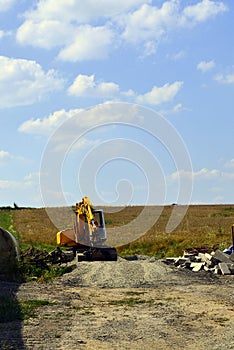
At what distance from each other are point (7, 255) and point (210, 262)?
8060 mm

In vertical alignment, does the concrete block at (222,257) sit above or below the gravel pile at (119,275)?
above

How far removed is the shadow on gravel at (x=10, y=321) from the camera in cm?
986

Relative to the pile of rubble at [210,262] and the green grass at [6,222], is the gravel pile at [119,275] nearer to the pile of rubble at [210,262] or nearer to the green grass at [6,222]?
the pile of rubble at [210,262]

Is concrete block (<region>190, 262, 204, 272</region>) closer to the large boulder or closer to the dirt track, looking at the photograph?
the dirt track

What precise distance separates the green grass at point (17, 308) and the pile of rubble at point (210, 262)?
9079 millimetres

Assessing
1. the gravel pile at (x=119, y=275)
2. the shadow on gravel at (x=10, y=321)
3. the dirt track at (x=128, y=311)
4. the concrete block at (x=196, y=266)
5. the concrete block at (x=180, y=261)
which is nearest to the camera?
the shadow on gravel at (x=10, y=321)

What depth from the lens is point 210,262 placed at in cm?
2269

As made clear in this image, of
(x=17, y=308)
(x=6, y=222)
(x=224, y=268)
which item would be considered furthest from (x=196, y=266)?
(x=6, y=222)

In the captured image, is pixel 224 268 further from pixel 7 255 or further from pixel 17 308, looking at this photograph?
pixel 17 308

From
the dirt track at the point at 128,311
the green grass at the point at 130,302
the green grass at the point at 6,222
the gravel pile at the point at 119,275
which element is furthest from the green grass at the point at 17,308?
the green grass at the point at 6,222

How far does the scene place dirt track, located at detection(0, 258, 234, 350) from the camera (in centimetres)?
1027

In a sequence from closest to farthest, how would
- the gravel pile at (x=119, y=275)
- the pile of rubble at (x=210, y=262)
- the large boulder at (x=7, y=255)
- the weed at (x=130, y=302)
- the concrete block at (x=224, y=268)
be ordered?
the weed at (x=130, y=302) → the gravel pile at (x=119, y=275) → the large boulder at (x=7, y=255) → the concrete block at (x=224, y=268) → the pile of rubble at (x=210, y=262)

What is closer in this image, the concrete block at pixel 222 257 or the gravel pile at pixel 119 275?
the gravel pile at pixel 119 275

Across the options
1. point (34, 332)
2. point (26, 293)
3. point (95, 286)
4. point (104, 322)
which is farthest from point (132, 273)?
point (34, 332)
